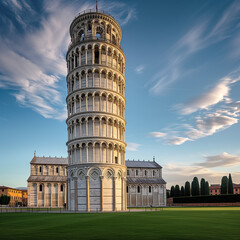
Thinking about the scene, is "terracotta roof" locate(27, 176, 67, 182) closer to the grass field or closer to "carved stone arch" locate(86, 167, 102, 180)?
"carved stone arch" locate(86, 167, 102, 180)

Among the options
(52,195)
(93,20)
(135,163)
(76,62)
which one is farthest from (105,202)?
(135,163)

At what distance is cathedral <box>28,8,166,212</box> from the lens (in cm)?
4272

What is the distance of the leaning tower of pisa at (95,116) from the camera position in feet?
140

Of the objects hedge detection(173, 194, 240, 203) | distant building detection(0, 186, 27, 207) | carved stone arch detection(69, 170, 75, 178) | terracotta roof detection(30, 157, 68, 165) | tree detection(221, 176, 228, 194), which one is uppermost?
terracotta roof detection(30, 157, 68, 165)

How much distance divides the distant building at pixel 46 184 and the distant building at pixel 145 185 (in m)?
21.5

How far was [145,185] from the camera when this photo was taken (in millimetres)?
84500

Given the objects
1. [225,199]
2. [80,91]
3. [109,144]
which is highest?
[80,91]

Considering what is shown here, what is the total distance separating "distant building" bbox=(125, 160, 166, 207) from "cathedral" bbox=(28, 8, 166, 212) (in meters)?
37.3

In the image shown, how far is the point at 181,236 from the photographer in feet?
43.7

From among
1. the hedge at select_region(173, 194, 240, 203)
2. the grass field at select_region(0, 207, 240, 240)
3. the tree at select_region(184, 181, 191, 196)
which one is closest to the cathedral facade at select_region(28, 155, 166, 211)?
the tree at select_region(184, 181, 191, 196)

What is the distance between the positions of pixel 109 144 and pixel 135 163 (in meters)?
49.3

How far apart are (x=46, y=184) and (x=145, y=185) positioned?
104 feet

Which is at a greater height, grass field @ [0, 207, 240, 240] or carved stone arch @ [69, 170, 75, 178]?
carved stone arch @ [69, 170, 75, 178]

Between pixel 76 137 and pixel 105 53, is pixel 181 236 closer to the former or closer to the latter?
pixel 76 137
